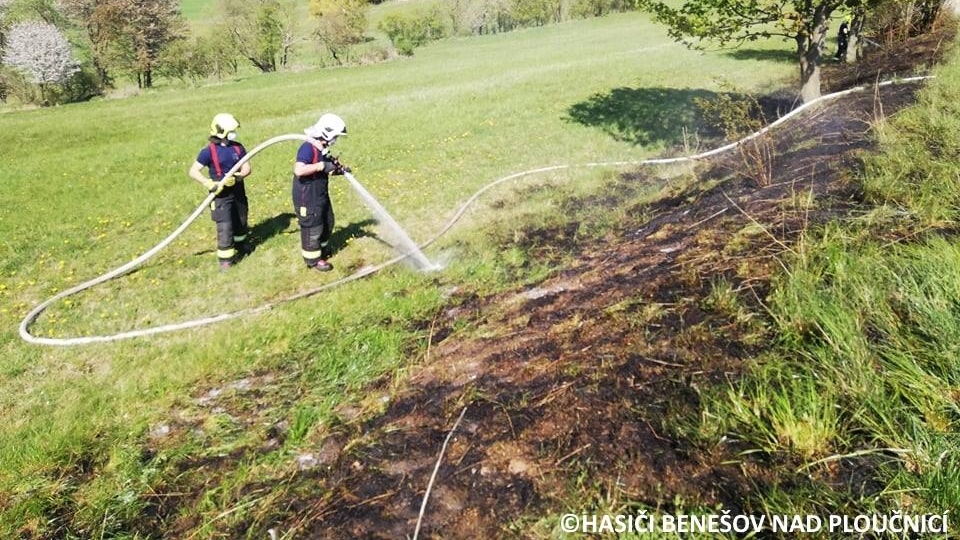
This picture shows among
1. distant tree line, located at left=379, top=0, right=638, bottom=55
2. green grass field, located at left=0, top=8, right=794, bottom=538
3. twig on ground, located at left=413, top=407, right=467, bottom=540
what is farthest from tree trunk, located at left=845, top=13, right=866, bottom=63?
distant tree line, located at left=379, top=0, right=638, bottom=55

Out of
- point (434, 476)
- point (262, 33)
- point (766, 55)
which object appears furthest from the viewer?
point (262, 33)

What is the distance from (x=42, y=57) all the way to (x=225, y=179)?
41815 millimetres

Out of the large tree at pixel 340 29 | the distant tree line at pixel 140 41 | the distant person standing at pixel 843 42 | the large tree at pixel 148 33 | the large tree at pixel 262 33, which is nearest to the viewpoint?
the distant person standing at pixel 843 42

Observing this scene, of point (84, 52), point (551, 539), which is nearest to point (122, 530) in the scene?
point (551, 539)

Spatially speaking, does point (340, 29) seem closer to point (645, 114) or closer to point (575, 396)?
point (645, 114)

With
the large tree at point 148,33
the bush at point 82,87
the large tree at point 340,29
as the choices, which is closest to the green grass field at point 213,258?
the bush at point 82,87

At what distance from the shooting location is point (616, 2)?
221ft

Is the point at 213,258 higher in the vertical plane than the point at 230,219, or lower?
lower

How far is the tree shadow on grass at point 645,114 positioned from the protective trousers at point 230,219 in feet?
29.1

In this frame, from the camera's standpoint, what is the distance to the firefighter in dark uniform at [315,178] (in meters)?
6.78

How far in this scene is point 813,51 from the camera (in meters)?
10.7

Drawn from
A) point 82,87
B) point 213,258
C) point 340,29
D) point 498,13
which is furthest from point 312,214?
point 498,13

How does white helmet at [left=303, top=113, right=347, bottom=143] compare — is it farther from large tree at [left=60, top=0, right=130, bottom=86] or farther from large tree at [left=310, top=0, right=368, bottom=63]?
large tree at [left=60, top=0, right=130, bottom=86]

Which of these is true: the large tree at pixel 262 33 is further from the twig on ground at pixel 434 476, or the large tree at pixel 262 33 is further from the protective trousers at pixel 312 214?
the twig on ground at pixel 434 476
